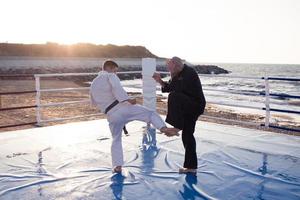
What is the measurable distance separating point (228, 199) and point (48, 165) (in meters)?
2.37

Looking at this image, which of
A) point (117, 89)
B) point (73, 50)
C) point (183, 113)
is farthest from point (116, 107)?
point (73, 50)

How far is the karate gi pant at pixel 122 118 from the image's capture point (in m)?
4.21

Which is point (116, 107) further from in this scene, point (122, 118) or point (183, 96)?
point (183, 96)

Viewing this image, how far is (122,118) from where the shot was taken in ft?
13.9

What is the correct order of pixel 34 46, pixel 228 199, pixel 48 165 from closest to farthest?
pixel 228 199, pixel 48 165, pixel 34 46

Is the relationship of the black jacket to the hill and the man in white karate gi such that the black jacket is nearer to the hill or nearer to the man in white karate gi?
the man in white karate gi

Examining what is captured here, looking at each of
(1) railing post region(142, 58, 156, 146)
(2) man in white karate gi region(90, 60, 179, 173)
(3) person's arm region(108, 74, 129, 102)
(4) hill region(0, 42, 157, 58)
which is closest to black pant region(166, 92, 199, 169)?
Answer: (2) man in white karate gi region(90, 60, 179, 173)

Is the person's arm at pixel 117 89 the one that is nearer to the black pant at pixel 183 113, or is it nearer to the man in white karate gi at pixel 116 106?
the man in white karate gi at pixel 116 106

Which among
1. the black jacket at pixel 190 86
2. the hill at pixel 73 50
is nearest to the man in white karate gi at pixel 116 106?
the black jacket at pixel 190 86

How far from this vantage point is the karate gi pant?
421 cm

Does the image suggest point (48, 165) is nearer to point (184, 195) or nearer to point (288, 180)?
point (184, 195)

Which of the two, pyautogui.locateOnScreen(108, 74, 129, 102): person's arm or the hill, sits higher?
the hill

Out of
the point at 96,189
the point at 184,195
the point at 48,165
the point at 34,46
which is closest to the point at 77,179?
the point at 96,189

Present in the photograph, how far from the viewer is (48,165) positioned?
15.3 feet
